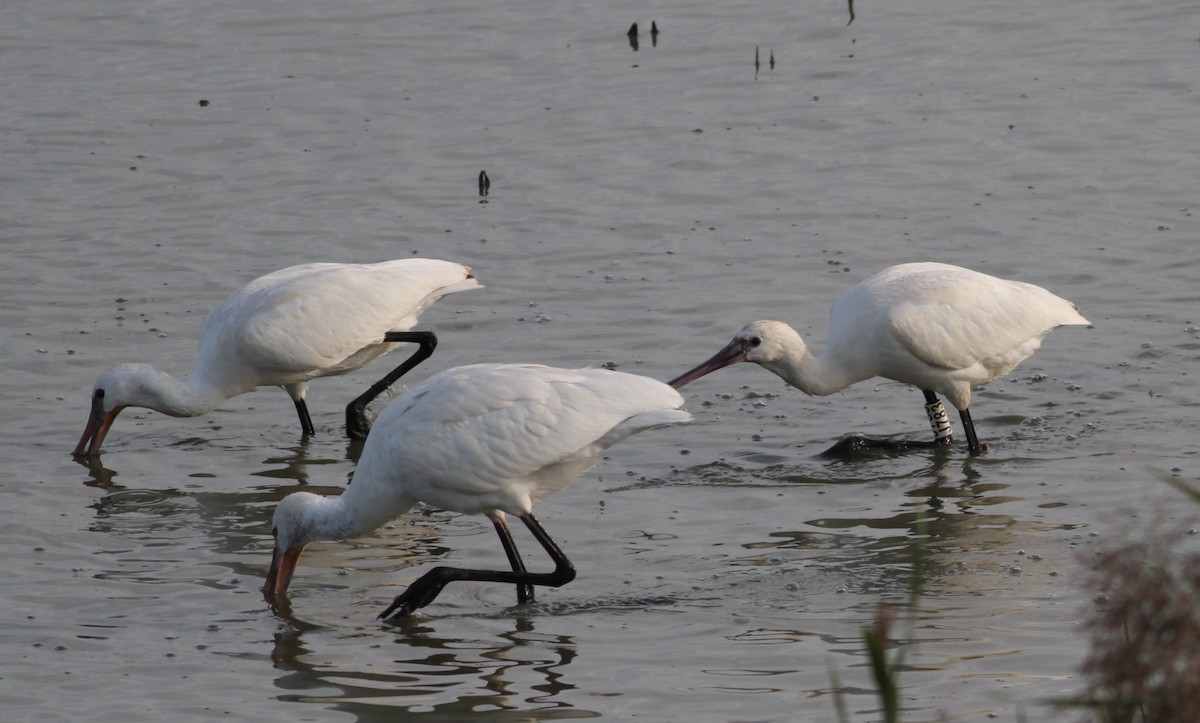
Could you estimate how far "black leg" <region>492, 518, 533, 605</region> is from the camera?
23.9ft

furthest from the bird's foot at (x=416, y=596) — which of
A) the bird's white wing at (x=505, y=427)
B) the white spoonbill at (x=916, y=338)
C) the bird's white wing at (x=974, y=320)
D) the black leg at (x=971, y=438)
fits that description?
the black leg at (x=971, y=438)

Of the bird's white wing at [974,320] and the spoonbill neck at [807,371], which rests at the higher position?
the bird's white wing at [974,320]

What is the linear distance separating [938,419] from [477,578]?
10.7ft

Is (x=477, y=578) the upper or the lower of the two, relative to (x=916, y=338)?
lower

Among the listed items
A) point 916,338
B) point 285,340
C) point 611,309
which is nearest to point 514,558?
point 285,340

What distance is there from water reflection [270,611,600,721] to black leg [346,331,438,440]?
2809 mm

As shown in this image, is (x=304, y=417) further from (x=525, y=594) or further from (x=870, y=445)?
(x=870, y=445)

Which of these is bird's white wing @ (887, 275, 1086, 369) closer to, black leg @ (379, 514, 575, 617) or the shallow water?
the shallow water

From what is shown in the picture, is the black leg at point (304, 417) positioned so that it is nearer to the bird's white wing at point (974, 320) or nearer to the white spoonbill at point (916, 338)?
the white spoonbill at point (916, 338)

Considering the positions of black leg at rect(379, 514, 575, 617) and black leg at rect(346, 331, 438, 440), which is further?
black leg at rect(346, 331, 438, 440)

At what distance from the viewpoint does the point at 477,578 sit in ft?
23.5

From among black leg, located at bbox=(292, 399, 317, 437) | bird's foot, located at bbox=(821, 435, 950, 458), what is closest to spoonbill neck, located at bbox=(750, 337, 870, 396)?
bird's foot, located at bbox=(821, 435, 950, 458)

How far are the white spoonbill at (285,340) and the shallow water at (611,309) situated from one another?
0.30 m

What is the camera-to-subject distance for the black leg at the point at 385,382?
9727 mm
